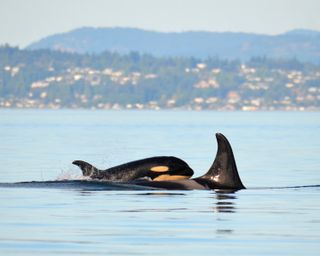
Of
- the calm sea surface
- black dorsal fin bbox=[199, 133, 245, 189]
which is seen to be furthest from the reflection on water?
black dorsal fin bbox=[199, 133, 245, 189]

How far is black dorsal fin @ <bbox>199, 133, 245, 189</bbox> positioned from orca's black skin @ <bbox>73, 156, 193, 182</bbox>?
556 millimetres

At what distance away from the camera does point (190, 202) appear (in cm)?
2423

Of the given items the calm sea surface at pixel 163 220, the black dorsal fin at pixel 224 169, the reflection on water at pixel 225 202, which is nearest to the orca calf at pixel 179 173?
the black dorsal fin at pixel 224 169

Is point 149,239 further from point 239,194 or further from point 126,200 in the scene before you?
point 239,194

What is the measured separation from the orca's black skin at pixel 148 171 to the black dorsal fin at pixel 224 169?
556mm

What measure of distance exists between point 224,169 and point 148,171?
6.27 feet

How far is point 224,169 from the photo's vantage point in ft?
86.8

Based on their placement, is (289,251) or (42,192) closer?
(289,251)

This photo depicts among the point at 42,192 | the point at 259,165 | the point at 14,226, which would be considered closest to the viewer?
the point at 14,226

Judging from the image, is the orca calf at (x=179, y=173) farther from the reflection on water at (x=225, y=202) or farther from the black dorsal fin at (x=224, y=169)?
the reflection on water at (x=225, y=202)

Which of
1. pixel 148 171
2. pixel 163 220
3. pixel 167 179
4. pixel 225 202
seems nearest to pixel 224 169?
pixel 167 179

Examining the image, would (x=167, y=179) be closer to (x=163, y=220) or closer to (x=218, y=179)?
(x=218, y=179)

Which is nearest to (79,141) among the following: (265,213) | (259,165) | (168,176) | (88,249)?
(259,165)

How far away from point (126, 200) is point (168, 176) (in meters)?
2.79
